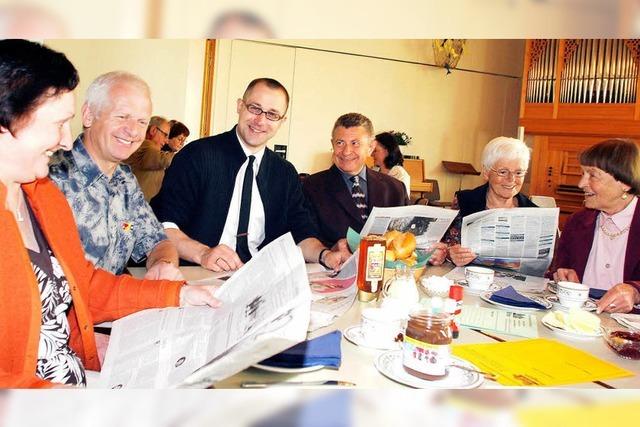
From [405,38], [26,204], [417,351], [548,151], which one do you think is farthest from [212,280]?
[548,151]

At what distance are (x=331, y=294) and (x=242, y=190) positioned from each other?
898 millimetres

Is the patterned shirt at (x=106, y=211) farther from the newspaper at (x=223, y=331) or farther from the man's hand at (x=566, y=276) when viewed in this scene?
the man's hand at (x=566, y=276)

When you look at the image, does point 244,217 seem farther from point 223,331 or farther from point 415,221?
point 223,331

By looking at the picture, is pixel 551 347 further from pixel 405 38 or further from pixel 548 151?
pixel 548 151

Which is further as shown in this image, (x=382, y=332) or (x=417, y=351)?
(x=382, y=332)

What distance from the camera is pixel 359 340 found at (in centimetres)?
115

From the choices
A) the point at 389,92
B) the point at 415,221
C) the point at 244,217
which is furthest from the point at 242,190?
the point at 389,92

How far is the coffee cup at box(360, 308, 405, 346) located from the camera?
3.76 ft

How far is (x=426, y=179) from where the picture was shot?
7594mm

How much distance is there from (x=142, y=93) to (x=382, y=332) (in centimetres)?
109

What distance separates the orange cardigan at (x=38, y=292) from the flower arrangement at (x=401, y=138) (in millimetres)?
6072

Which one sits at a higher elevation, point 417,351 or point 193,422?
point 193,422

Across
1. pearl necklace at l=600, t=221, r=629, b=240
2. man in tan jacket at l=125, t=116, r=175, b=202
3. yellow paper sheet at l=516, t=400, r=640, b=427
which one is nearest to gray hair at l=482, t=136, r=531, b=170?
pearl necklace at l=600, t=221, r=629, b=240

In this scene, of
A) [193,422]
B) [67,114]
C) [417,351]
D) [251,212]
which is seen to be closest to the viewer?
[193,422]
